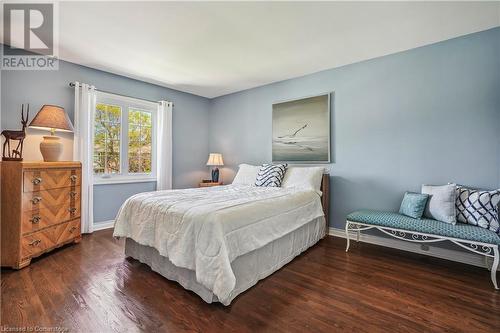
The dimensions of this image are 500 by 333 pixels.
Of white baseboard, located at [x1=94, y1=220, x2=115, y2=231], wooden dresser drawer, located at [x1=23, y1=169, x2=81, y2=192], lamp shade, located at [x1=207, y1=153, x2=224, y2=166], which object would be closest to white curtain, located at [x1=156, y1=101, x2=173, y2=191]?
A: lamp shade, located at [x1=207, y1=153, x2=224, y2=166]

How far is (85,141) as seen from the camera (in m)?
3.35

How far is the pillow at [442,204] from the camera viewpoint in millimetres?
2322

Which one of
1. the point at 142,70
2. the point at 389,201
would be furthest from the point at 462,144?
the point at 142,70

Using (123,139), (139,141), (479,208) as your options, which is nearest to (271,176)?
(479,208)

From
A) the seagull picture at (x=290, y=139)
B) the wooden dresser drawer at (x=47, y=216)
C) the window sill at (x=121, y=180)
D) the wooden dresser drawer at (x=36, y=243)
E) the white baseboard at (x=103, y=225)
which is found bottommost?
the white baseboard at (x=103, y=225)

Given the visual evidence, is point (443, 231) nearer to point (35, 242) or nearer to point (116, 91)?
point (35, 242)

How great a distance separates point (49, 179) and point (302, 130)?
3.42m

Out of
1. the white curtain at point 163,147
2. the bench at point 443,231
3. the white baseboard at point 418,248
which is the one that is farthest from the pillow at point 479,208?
the white curtain at point 163,147

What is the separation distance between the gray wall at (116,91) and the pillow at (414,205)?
12.3 ft

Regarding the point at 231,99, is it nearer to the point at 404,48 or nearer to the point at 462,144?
the point at 404,48

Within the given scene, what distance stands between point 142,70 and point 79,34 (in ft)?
3.39

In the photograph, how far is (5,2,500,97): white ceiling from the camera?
211 cm

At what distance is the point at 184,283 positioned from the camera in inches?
75.1

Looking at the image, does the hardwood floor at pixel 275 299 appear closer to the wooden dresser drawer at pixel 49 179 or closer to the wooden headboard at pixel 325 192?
the wooden dresser drawer at pixel 49 179
